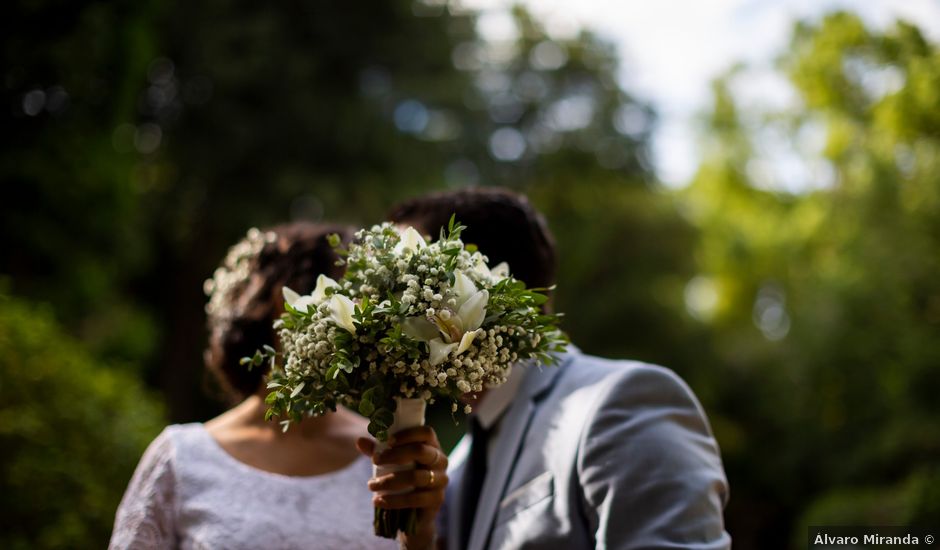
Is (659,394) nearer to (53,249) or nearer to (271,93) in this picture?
(53,249)

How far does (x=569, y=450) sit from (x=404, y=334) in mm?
736

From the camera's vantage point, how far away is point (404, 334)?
222 centimetres

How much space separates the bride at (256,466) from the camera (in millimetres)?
2832

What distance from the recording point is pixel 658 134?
936 inches

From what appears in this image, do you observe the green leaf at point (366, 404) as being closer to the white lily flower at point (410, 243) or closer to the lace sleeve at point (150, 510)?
the white lily flower at point (410, 243)

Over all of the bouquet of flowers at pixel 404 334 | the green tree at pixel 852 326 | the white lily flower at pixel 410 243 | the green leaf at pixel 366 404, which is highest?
the white lily flower at pixel 410 243

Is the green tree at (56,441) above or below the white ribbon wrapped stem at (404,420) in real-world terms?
below

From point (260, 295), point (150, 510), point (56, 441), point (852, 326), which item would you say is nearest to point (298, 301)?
point (260, 295)

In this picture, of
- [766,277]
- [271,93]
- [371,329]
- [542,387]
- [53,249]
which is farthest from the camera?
[766,277]

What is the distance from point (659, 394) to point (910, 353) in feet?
31.6

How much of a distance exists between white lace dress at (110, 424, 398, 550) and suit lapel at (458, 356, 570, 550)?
16.2 inches

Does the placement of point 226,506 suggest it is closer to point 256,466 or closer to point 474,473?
point 256,466

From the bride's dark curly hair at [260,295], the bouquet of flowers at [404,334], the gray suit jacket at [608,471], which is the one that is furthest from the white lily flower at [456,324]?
the bride's dark curly hair at [260,295]

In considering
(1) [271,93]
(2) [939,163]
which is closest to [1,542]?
(2) [939,163]
